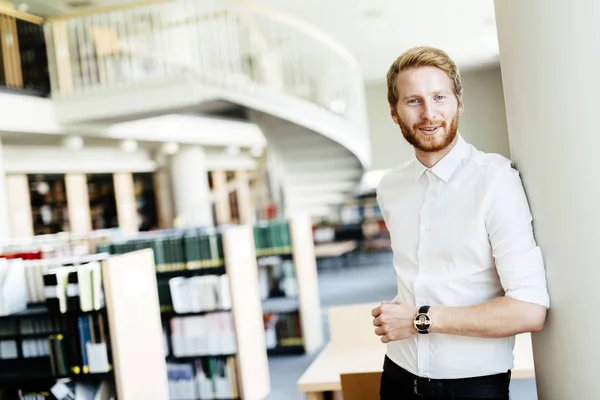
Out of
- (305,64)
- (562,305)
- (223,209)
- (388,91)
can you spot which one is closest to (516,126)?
(388,91)

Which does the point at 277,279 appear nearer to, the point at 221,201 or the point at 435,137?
the point at 435,137

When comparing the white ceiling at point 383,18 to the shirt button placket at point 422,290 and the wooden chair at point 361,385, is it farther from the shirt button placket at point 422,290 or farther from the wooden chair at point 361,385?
the shirt button placket at point 422,290

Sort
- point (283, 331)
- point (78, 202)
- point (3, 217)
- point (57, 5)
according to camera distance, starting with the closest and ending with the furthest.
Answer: point (283, 331)
point (3, 217)
point (57, 5)
point (78, 202)

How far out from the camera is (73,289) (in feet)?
12.9

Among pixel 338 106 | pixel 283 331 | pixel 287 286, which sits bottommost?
pixel 283 331

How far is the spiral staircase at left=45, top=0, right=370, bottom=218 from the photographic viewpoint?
7.94 meters

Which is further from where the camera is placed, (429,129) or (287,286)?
(287,286)

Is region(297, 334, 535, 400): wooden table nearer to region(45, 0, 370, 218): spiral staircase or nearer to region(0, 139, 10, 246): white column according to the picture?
region(45, 0, 370, 218): spiral staircase

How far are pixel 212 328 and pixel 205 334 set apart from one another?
0.08 m

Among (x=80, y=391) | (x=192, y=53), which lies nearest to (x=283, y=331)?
(x=80, y=391)

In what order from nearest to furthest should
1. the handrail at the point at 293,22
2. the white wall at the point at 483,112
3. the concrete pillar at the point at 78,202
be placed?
the white wall at the point at 483,112
the handrail at the point at 293,22
the concrete pillar at the point at 78,202

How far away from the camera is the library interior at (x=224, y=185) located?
5.59ft

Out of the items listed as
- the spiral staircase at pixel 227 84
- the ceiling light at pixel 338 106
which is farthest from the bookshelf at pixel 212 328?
the ceiling light at pixel 338 106

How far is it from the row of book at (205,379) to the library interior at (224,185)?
0.01m
